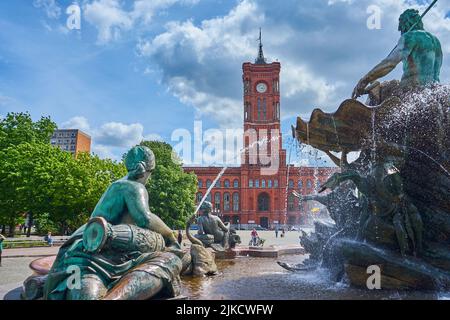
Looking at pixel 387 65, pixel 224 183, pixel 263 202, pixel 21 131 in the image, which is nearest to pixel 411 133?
pixel 387 65

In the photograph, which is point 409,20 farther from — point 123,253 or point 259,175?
point 259,175

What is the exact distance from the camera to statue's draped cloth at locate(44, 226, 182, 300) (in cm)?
371

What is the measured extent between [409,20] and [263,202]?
73.6 m

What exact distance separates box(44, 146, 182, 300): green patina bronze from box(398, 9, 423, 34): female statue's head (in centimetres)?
586

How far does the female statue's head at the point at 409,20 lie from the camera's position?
727 centimetres

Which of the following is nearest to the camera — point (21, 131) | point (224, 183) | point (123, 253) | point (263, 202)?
point (123, 253)

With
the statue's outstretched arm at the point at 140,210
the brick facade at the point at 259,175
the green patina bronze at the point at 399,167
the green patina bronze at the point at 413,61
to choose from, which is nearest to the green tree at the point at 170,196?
the green patina bronze at the point at 399,167

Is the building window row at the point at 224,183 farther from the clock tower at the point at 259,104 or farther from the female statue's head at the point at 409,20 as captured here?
the female statue's head at the point at 409,20

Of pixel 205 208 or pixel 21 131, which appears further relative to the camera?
pixel 21 131

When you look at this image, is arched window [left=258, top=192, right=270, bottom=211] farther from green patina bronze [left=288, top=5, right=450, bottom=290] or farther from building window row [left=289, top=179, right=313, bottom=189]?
green patina bronze [left=288, top=5, right=450, bottom=290]

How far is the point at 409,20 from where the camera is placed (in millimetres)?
7305

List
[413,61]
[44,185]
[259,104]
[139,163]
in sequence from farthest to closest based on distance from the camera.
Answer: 1. [259,104]
2. [44,185]
3. [413,61]
4. [139,163]

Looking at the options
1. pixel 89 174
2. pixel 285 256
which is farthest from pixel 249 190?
pixel 285 256
